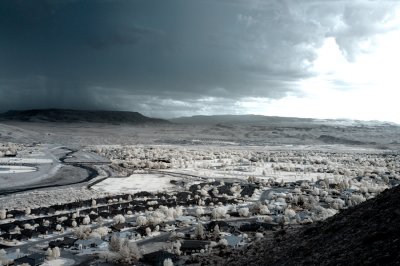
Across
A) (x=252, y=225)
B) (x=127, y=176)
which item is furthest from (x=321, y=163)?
(x=252, y=225)

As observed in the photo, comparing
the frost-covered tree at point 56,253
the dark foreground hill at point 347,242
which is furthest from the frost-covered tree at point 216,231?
the frost-covered tree at point 56,253

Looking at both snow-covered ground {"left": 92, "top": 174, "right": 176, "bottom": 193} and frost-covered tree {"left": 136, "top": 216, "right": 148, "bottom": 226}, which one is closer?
frost-covered tree {"left": 136, "top": 216, "right": 148, "bottom": 226}

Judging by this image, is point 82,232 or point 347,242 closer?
point 347,242

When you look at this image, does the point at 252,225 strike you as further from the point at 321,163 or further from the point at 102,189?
the point at 321,163

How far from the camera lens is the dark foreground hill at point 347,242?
50.1 ft

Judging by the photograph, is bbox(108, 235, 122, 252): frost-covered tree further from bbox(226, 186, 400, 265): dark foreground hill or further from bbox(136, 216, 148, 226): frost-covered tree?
bbox(226, 186, 400, 265): dark foreground hill

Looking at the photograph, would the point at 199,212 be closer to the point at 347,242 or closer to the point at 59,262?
the point at 59,262

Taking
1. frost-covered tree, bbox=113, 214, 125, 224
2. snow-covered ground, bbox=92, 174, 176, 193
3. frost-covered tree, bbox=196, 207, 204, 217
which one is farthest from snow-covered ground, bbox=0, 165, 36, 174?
frost-covered tree, bbox=196, 207, 204, 217

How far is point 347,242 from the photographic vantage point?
17.5 metres

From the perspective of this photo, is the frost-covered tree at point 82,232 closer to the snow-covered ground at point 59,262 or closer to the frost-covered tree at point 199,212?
the snow-covered ground at point 59,262

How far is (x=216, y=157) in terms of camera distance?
3964 inches

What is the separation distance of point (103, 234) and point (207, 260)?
381 inches

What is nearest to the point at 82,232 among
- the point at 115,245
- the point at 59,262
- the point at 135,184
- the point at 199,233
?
the point at 115,245

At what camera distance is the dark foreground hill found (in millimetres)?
15266
